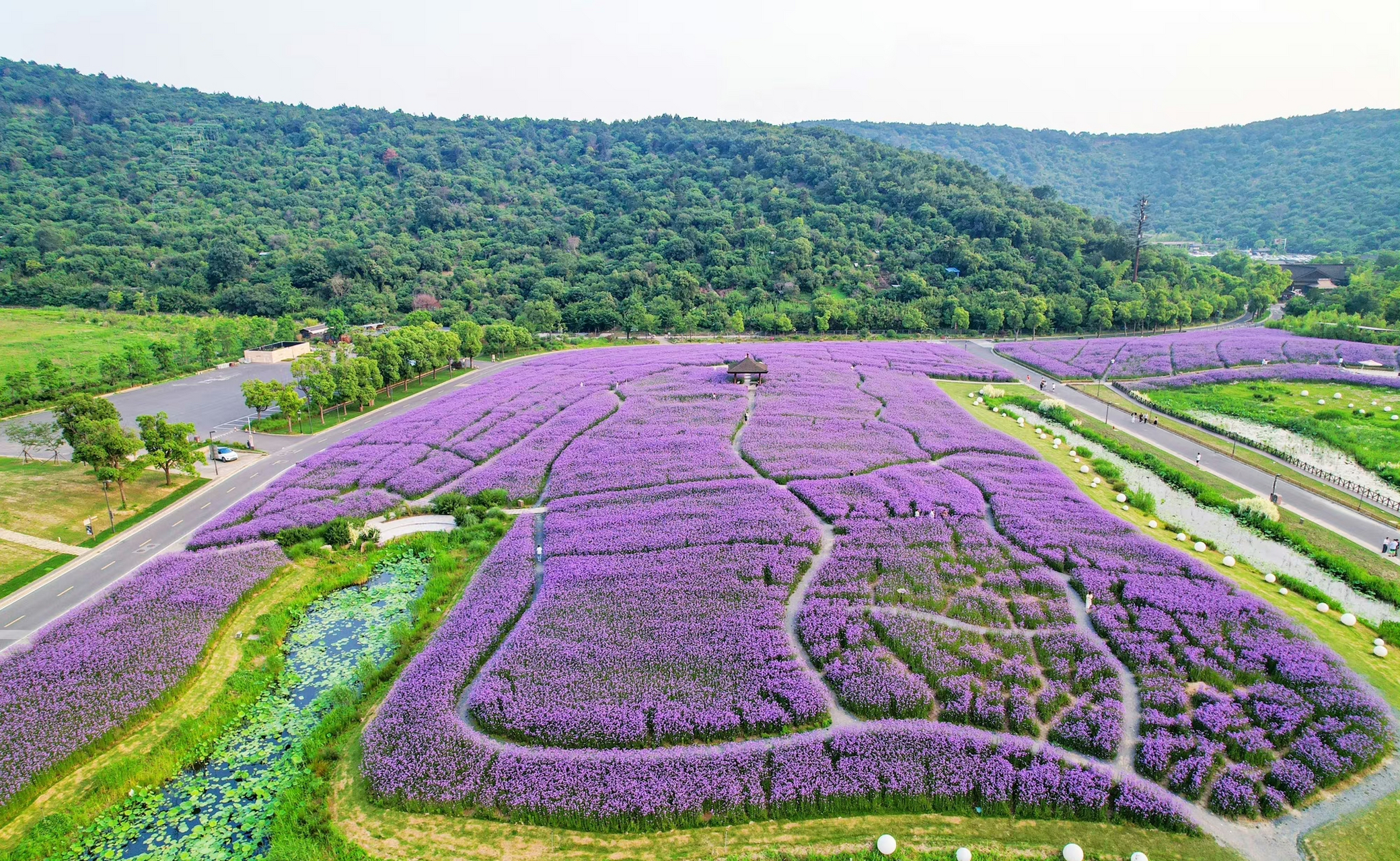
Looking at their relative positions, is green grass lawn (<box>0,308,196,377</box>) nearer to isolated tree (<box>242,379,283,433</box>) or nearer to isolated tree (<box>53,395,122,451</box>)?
isolated tree (<box>242,379,283,433</box>)

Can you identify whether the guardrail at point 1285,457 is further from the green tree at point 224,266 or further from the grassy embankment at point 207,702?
the green tree at point 224,266

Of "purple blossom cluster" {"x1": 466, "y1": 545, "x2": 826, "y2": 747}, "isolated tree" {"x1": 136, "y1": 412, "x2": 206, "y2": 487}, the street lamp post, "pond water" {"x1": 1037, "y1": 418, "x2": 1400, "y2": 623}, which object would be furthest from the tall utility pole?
the street lamp post

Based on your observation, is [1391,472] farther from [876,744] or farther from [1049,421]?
[876,744]

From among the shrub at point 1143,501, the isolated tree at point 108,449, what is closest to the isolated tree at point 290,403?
the isolated tree at point 108,449

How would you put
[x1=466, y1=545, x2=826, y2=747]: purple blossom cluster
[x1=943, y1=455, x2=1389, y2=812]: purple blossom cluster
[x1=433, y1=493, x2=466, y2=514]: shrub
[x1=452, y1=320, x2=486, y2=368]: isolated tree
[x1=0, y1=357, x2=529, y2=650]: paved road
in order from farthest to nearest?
[x1=452, y1=320, x2=486, y2=368]: isolated tree < [x1=433, y1=493, x2=466, y2=514]: shrub < [x1=0, y1=357, x2=529, y2=650]: paved road < [x1=466, y1=545, x2=826, y2=747]: purple blossom cluster < [x1=943, y1=455, x2=1389, y2=812]: purple blossom cluster

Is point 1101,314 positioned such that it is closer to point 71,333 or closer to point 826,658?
point 826,658

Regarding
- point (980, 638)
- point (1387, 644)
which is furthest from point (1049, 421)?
point (980, 638)

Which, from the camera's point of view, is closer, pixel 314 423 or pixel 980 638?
pixel 980 638

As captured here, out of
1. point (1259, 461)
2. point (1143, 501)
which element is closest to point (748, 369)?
point (1143, 501)
